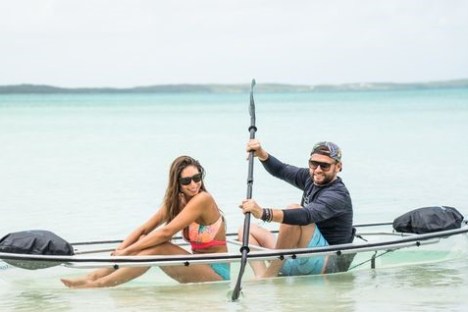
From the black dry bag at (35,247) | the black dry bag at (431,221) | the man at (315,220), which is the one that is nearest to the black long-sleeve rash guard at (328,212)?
the man at (315,220)

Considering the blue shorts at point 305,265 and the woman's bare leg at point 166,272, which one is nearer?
the woman's bare leg at point 166,272

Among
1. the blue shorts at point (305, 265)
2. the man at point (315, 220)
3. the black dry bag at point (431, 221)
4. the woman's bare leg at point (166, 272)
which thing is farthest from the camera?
the black dry bag at point (431, 221)

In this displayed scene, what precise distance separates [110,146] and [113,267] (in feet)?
81.3

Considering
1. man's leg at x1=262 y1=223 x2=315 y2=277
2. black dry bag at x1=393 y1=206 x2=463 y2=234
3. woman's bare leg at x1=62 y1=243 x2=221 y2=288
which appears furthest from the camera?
black dry bag at x1=393 y1=206 x2=463 y2=234

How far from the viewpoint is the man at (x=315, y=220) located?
844 centimetres

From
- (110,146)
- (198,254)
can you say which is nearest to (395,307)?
(198,254)

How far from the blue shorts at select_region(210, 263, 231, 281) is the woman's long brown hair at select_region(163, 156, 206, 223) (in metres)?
0.49

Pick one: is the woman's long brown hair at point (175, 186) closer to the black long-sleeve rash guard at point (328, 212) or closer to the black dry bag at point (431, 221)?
the black long-sleeve rash guard at point (328, 212)

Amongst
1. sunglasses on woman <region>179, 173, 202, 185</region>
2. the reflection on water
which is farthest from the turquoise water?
sunglasses on woman <region>179, 173, 202, 185</region>

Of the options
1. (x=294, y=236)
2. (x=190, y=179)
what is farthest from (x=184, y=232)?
(x=294, y=236)

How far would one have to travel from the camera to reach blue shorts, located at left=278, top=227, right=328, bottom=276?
878 centimetres

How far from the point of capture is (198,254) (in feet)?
28.0

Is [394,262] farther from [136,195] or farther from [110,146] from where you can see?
[110,146]

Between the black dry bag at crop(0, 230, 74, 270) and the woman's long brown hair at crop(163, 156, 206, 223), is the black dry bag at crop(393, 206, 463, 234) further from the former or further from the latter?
the black dry bag at crop(0, 230, 74, 270)
